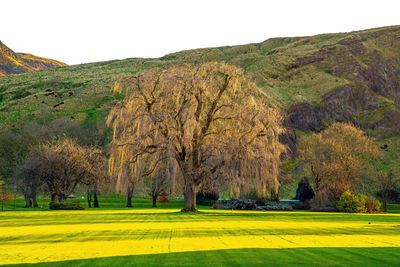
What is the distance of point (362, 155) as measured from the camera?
205 feet

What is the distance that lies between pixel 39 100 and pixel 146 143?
4479 inches

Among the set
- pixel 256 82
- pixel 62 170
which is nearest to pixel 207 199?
pixel 62 170

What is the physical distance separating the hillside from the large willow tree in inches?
3050

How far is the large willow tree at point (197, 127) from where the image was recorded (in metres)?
33.6

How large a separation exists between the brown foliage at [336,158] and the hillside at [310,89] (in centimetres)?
4925

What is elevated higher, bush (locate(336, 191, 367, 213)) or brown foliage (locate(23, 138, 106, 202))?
brown foliage (locate(23, 138, 106, 202))

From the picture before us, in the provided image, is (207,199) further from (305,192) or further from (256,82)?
(256,82)

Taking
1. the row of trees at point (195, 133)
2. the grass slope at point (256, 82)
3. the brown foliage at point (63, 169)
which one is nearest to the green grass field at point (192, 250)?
the row of trees at point (195, 133)

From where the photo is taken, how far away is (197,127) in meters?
34.7

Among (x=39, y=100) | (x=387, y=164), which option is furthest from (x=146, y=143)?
(x=39, y=100)

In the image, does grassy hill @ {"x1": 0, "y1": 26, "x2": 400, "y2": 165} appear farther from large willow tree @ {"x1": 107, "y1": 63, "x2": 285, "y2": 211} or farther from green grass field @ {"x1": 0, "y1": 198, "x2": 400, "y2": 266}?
green grass field @ {"x1": 0, "y1": 198, "x2": 400, "y2": 266}

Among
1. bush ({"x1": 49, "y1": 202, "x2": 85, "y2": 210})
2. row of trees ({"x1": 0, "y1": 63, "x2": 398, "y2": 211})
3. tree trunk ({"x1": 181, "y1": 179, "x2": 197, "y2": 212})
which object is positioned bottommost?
bush ({"x1": 49, "y1": 202, "x2": 85, "y2": 210})

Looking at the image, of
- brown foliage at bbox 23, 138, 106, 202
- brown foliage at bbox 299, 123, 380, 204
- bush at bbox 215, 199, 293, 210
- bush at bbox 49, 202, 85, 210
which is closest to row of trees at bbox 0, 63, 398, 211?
bush at bbox 49, 202, 85, 210

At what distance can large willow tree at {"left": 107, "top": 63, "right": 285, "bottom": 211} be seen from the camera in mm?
33594
